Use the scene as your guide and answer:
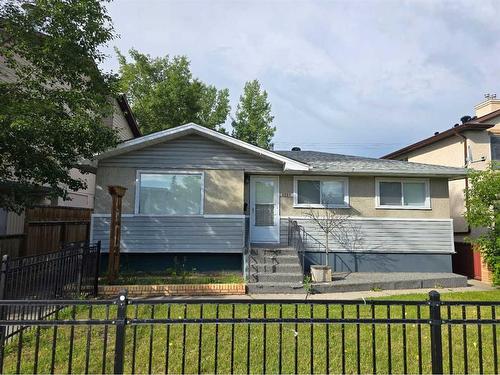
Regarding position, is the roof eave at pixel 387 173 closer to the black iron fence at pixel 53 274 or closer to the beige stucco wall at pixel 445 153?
the beige stucco wall at pixel 445 153

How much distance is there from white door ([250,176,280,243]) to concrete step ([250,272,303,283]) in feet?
7.49

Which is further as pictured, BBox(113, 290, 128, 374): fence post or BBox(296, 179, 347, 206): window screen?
BBox(296, 179, 347, 206): window screen

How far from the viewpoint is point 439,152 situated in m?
15.8

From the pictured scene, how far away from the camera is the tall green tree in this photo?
35.6m

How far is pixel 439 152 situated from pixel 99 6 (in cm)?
1438

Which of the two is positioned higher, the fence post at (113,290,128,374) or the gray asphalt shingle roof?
the gray asphalt shingle roof

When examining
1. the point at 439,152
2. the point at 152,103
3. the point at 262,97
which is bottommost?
the point at 439,152

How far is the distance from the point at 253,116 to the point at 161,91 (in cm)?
1074

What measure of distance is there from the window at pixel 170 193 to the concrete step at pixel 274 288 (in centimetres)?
309

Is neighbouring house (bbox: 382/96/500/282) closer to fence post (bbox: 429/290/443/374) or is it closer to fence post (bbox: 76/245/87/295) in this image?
fence post (bbox: 429/290/443/374)

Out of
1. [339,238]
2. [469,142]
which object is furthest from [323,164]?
[469,142]

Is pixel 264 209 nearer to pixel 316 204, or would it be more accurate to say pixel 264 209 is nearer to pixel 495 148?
pixel 316 204

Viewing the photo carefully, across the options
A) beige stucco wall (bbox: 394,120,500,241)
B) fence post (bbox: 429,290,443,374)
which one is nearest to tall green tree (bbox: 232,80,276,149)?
beige stucco wall (bbox: 394,120,500,241)

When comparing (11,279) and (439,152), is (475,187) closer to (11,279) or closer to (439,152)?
(439,152)
